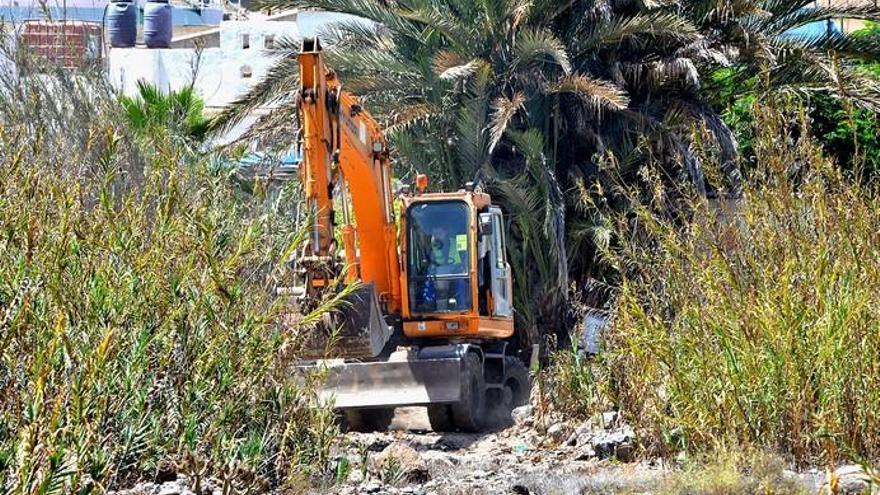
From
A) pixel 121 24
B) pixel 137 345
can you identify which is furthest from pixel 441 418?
pixel 121 24

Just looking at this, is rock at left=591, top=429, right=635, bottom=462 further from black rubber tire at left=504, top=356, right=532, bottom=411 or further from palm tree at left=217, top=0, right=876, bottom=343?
palm tree at left=217, top=0, right=876, bottom=343

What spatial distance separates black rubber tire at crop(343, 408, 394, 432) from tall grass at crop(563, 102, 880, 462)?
5.72 meters

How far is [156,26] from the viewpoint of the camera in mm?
32562

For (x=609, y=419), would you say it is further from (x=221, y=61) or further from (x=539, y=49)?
(x=221, y=61)

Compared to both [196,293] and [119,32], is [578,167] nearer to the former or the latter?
[196,293]

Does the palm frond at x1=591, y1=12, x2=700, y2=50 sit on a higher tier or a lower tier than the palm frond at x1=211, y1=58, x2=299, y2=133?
higher

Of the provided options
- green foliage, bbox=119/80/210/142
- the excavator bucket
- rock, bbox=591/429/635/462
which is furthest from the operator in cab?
rock, bbox=591/429/635/462

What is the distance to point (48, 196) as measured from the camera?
7930 mm

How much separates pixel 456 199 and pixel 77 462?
10996 mm

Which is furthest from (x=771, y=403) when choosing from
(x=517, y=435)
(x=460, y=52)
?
(x=460, y=52)

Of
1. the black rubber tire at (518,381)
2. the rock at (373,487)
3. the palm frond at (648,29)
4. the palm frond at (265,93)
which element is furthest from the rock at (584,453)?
the palm frond at (265,93)

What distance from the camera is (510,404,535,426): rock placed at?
15898 millimetres

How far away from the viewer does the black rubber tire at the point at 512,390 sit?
693 inches

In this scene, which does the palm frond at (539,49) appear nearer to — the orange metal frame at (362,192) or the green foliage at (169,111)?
the orange metal frame at (362,192)
